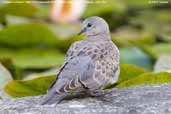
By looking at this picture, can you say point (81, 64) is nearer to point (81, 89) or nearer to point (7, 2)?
point (81, 89)

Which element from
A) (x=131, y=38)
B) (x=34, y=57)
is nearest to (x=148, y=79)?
(x=34, y=57)

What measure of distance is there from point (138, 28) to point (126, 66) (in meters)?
2.37

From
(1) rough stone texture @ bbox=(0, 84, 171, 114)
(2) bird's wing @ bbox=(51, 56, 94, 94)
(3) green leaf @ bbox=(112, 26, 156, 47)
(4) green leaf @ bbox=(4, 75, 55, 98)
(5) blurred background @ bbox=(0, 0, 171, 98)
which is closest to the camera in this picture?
(1) rough stone texture @ bbox=(0, 84, 171, 114)

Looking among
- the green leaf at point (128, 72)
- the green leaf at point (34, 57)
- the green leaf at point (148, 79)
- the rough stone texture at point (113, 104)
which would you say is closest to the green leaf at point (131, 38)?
the green leaf at point (34, 57)

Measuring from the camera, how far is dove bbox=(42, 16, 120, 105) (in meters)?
3.37

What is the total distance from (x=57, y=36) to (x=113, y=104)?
5.98 feet

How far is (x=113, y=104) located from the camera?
133 inches

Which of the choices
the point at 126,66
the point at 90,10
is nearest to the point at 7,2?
the point at 90,10

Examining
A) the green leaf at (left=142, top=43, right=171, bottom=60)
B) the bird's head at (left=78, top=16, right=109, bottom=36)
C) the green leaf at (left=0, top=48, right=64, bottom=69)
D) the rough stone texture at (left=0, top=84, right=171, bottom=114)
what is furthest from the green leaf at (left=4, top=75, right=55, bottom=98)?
the green leaf at (left=142, top=43, right=171, bottom=60)

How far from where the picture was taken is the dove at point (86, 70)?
337cm

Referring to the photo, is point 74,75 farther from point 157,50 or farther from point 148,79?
point 157,50

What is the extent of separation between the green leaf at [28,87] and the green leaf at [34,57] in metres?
0.87

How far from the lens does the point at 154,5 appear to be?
717 cm

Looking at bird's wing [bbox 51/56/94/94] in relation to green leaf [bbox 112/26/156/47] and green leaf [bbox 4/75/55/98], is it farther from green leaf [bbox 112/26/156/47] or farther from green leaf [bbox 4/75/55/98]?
green leaf [bbox 112/26/156/47]
